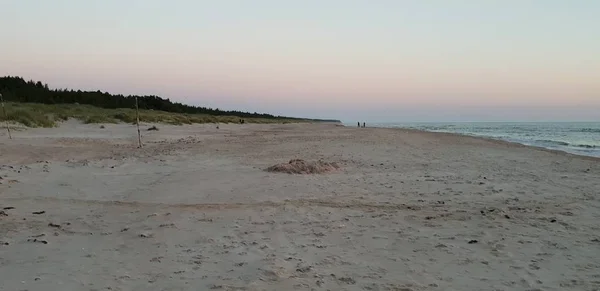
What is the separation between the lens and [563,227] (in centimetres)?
509

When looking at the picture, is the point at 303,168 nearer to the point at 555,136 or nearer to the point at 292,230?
the point at 292,230

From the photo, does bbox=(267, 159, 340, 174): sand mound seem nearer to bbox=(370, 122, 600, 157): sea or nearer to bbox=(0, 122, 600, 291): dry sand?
bbox=(0, 122, 600, 291): dry sand

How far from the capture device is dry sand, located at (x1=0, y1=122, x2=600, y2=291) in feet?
11.5

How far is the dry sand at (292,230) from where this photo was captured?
138 inches

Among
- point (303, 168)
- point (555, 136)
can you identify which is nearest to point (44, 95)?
point (303, 168)

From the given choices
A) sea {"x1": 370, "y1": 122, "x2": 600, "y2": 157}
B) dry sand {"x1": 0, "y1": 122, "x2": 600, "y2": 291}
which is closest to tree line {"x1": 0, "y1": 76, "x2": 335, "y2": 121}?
dry sand {"x1": 0, "y1": 122, "x2": 600, "y2": 291}

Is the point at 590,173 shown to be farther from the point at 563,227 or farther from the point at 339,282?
the point at 339,282

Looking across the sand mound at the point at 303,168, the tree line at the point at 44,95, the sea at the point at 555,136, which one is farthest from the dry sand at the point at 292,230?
the tree line at the point at 44,95

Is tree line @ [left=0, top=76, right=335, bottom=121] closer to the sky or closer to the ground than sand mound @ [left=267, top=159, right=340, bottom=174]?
closer to the sky

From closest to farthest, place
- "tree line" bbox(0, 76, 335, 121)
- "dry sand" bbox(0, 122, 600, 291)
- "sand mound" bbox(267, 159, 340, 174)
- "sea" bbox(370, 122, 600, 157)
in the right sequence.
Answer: "dry sand" bbox(0, 122, 600, 291), "sand mound" bbox(267, 159, 340, 174), "sea" bbox(370, 122, 600, 157), "tree line" bbox(0, 76, 335, 121)

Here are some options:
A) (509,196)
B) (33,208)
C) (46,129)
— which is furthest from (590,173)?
(46,129)

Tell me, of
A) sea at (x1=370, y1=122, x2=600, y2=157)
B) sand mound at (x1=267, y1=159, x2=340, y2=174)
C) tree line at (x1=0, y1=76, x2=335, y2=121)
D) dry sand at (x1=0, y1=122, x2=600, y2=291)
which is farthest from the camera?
tree line at (x1=0, y1=76, x2=335, y2=121)

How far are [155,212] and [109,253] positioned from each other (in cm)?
163

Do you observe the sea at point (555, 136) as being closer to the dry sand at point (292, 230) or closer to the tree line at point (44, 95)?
the dry sand at point (292, 230)
